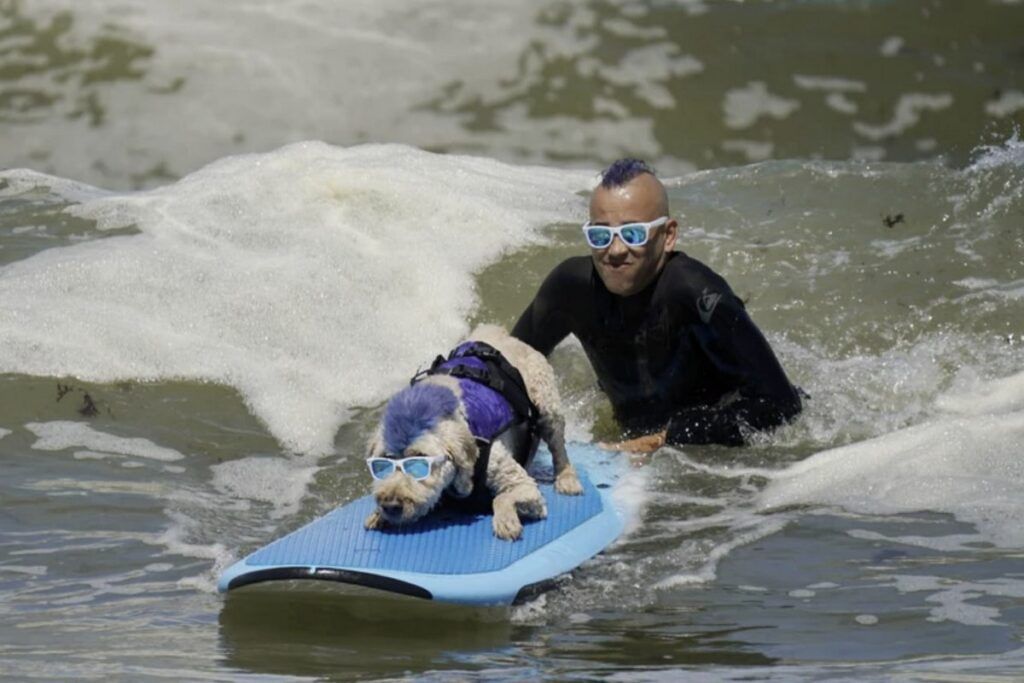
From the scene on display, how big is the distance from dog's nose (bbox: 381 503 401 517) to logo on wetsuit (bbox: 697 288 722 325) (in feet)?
6.54

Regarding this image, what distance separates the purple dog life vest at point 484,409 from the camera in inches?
226

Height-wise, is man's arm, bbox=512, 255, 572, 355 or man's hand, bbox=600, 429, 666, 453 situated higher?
man's arm, bbox=512, 255, 572, 355

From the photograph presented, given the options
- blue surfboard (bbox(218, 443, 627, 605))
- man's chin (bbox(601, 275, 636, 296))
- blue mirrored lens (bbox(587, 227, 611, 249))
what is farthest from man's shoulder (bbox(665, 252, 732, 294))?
blue surfboard (bbox(218, 443, 627, 605))

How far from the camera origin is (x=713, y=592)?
5492 millimetres

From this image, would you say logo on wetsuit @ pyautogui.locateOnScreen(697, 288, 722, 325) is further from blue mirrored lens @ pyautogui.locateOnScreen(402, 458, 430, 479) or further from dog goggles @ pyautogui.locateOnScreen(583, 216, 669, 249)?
blue mirrored lens @ pyautogui.locateOnScreen(402, 458, 430, 479)

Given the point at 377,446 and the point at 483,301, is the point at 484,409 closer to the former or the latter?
the point at 377,446

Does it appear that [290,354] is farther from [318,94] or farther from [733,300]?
[318,94]

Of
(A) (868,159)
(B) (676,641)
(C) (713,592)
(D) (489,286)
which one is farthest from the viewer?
(A) (868,159)

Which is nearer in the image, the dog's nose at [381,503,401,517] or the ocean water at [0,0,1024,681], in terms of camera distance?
the ocean water at [0,0,1024,681]

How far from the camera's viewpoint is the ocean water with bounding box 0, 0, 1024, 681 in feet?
16.9

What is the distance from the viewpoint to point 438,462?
217 inches

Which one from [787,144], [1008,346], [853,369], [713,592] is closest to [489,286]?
[853,369]

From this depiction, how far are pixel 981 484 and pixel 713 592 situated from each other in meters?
1.61

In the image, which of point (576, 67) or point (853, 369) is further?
point (576, 67)
